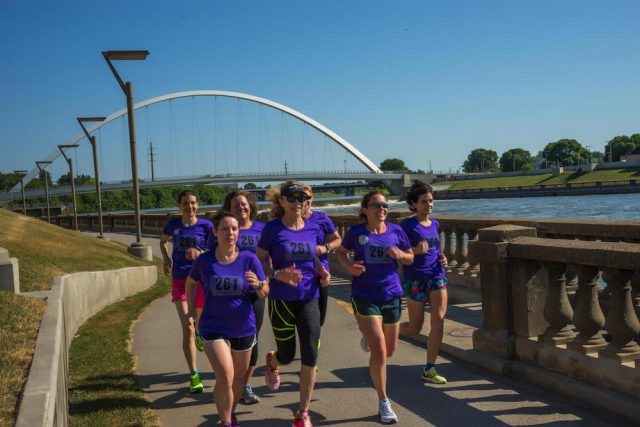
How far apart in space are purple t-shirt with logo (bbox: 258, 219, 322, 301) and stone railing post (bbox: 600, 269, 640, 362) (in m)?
2.14

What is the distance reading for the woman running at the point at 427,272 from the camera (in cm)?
602

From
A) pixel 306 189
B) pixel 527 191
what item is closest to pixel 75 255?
pixel 306 189

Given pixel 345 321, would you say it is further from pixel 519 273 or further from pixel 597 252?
pixel 597 252

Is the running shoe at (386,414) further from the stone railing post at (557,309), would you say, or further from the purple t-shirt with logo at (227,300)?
the stone railing post at (557,309)

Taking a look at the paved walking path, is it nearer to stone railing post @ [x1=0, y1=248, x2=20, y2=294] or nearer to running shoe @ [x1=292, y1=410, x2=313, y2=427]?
running shoe @ [x1=292, y1=410, x2=313, y2=427]

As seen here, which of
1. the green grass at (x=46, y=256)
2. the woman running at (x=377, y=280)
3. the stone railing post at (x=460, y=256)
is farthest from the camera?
the stone railing post at (x=460, y=256)

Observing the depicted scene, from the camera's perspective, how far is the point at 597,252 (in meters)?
4.86

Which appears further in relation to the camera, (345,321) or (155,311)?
(155,311)


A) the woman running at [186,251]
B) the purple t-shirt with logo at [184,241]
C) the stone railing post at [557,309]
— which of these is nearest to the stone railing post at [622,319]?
the stone railing post at [557,309]

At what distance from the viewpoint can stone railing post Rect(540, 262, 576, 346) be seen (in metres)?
5.47

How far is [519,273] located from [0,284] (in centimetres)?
604

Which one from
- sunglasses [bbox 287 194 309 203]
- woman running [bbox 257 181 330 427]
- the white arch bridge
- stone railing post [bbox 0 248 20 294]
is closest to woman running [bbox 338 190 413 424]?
woman running [bbox 257 181 330 427]

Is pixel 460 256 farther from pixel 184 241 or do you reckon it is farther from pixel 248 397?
pixel 248 397

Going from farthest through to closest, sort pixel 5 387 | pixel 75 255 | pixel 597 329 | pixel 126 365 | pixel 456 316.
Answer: pixel 75 255 < pixel 456 316 < pixel 126 365 < pixel 597 329 < pixel 5 387
